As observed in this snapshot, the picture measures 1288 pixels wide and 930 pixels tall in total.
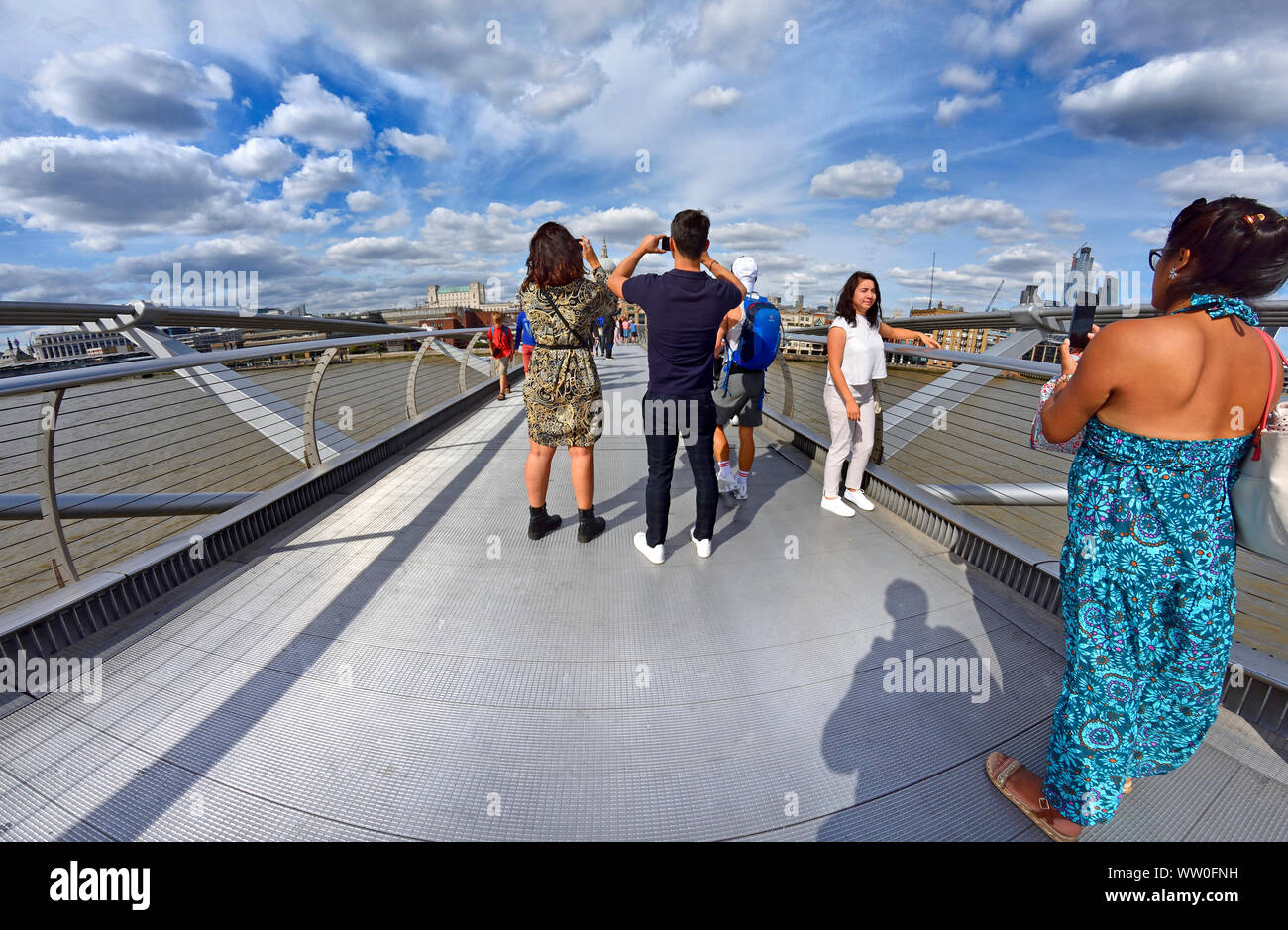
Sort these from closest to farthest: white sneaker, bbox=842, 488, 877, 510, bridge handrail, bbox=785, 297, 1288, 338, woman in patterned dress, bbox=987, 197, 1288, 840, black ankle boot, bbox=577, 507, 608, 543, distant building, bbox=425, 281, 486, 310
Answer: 1. woman in patterned dress, bbox=987, 197, 1288, 840
2. bridge handrail, bbox=785, 297, 1288, 338
3. black ankle boot, bbox=577, 507, 608, 543
4. white sneaker, bbox=842, 488, 877, 510
5. distant building, bbox=425, 281, 486, 310

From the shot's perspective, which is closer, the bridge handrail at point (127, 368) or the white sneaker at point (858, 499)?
the bridge handrail at point (127, 368)

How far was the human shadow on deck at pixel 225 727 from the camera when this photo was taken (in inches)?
52.5

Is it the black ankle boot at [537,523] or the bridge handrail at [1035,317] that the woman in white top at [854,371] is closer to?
the bridge handrail at [1035,317]

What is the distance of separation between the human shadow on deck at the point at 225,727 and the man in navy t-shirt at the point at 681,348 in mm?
1444

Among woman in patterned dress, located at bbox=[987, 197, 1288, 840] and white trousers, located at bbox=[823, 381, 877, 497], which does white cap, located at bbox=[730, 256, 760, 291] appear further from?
woman in patterned dress, located at bbox=[987, 197, 1288, 840]

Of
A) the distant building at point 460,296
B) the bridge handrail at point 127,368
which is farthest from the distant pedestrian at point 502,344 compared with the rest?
the distant building at point 460,296

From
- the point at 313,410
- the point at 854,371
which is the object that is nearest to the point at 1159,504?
the point at 854,371

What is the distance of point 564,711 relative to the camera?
1.70 meters

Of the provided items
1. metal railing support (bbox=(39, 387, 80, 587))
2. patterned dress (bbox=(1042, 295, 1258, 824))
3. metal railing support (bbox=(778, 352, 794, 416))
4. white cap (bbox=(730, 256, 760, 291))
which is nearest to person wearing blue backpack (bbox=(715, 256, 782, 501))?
white cap (bbox=(730, 256, 760, 291))

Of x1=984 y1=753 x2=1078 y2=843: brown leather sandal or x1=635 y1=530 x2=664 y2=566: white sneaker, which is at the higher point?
x1=635 y1=530 x2=664 y2=566: white sneaker

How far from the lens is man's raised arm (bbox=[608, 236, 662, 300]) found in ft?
7.93

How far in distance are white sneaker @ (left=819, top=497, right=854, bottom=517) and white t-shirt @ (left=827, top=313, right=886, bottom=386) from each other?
0.79 m

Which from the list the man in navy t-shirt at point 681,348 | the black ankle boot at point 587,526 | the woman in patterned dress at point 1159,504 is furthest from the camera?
the black ankle boot at point 587,526
